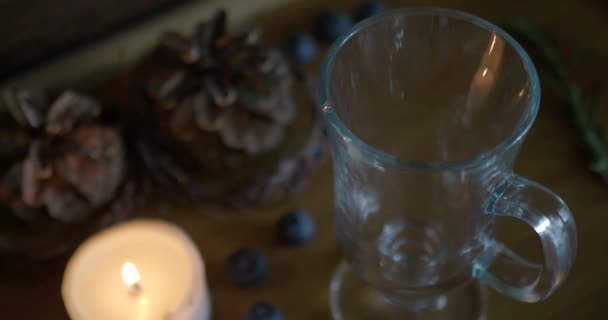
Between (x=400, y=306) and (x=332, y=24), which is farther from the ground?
(x=332, y=24)

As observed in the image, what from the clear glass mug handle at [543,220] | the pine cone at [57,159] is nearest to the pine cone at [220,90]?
the pine cone at [57,159]

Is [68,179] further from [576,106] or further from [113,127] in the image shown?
[576,106]

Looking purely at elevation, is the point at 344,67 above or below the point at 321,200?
above

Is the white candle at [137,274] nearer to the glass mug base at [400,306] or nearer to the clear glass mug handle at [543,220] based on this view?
the glass mug base at [400,306]

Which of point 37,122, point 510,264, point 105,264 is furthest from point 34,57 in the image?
point 510,264

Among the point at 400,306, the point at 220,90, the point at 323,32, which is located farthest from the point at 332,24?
the point at 400,306

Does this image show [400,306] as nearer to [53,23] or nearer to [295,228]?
[295,228]
